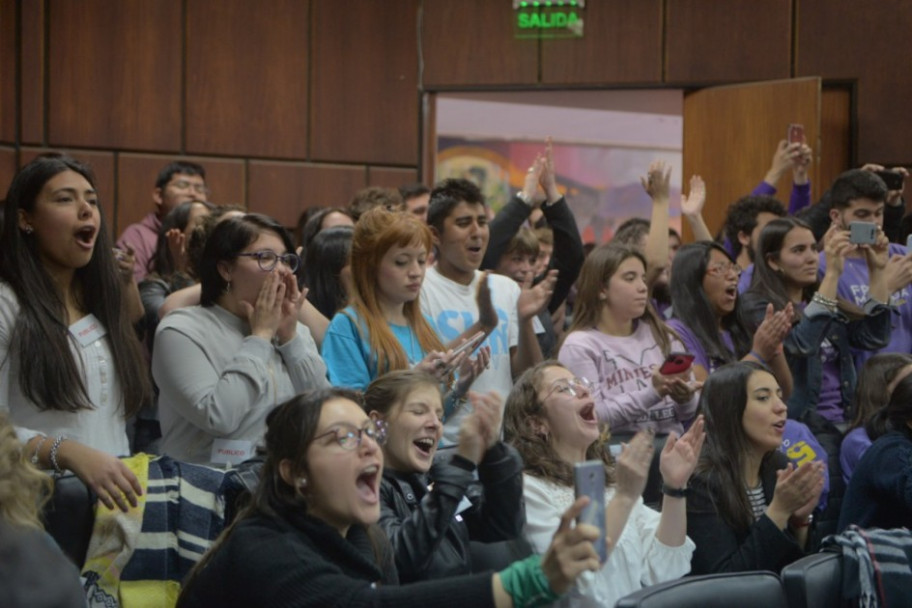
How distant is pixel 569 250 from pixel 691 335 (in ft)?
1.72

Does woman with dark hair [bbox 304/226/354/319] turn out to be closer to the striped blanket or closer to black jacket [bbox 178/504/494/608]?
the striped blanket

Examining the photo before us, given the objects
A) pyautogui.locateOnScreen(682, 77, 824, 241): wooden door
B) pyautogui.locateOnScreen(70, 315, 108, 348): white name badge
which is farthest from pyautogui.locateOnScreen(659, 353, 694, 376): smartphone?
pyautogui.locateOnScreen(682, 77, 824, 241): wooden door

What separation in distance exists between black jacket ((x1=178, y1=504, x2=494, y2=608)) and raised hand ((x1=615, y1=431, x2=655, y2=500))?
0.61m

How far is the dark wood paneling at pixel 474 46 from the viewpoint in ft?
24.9

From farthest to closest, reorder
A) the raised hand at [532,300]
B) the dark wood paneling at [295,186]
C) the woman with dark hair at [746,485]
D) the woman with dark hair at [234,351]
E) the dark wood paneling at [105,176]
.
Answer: the dark wood paneling at [295,186] < the dark wood paneling at [105,176] < the raised hand at [532,300] < the woman with dark hair at [746,485] < the woman with dark hair at [234,351]

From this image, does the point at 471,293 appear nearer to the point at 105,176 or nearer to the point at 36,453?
the point at 36,453

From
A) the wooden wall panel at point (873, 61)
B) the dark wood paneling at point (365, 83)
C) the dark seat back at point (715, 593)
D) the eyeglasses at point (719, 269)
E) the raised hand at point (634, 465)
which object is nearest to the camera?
the dark seat back at point (715, 593)

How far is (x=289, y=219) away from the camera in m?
7.29

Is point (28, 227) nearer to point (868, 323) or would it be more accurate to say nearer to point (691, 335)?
point (691, 335)

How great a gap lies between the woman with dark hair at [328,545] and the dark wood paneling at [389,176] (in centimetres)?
531

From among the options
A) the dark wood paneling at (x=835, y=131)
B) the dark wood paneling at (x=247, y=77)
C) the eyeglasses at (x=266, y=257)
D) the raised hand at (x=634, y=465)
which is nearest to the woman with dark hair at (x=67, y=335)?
the eyeglasses at (x=266, y=257)

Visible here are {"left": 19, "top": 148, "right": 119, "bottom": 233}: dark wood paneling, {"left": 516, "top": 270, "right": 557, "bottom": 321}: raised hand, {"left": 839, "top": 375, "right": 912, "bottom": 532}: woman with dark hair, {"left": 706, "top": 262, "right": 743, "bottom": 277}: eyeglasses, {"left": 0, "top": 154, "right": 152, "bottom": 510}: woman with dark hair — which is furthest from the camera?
{"left": 19, "top": 148, "right": 119, "bottom": 233}: dark wood paneling

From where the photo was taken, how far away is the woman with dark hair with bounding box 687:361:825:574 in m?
3.11

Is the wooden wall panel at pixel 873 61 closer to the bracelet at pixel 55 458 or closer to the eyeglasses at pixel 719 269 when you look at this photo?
the eyeglasses at pixel 719 269
